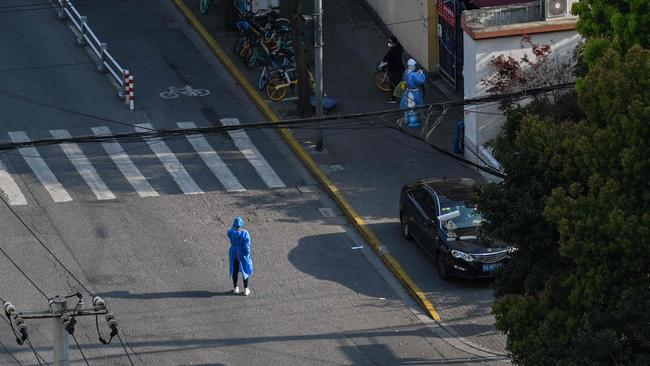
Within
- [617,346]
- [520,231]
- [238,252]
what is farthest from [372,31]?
[617,346]

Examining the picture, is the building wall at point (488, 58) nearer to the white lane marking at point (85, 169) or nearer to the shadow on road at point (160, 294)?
the white lane marking at point (85, 169)

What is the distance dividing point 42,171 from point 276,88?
671 centimetres

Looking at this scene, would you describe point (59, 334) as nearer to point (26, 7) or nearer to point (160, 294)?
point (160, 294)

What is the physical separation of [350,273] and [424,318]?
7.15 feet

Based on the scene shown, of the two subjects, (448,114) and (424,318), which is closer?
(424,318)

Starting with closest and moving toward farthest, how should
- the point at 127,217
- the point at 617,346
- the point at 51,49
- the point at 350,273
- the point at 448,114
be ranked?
the point at 617,346
the point at 350,273
the point at 127,217
the point at 448,114
the point at 51,49

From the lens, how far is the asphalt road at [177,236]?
26.6 m

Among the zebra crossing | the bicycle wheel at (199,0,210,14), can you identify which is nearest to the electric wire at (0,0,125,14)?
the bicycle wheel at (199,0,210,14)

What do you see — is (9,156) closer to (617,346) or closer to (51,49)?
(51,49)

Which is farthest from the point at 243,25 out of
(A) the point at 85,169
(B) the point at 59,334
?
(B) the point at 59,334

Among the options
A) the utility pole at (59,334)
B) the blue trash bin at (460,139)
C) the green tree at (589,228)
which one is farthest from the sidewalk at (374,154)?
the utility pole at (59,334)

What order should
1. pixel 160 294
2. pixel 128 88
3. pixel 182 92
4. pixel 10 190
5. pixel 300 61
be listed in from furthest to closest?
pixel 182 92 → pixel 128 88 → pixel 300 61 → pixel 10 190 → pixel 160 294

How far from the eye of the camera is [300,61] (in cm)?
3603

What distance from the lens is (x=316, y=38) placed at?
3328cm
